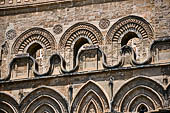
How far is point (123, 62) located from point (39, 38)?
443cm

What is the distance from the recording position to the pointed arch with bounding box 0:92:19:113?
26.0m

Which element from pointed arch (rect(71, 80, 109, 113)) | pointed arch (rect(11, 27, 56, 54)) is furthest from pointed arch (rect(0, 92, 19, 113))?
pointed arch (rect(11, 27, 56, 54))

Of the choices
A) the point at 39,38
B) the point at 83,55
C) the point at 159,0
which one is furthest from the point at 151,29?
the point at 39,38

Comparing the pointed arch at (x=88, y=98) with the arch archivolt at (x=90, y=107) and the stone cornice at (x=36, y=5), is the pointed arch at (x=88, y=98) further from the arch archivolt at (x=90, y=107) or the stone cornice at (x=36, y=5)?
the stone cornice at (x=36, y=5)

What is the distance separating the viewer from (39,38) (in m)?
27.9

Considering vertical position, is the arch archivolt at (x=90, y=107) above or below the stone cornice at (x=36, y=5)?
below

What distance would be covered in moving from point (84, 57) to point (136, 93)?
2.55m

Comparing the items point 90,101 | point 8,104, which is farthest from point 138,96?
point 8,104

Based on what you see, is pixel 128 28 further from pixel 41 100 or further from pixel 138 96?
pixel 41 100

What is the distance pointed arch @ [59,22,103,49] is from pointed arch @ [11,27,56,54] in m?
0.52

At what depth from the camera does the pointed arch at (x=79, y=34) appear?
27188 mm

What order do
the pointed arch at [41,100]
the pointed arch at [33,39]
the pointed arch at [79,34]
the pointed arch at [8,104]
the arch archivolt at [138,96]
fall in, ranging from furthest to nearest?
the pointed arch at [33,39] < the pointed arch at [79,34] < the pointed arch at [8,104] < the pointed arch at [41,100] < the arch archivolt at [138,96]

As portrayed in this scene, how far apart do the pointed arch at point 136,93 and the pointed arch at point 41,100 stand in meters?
2.32

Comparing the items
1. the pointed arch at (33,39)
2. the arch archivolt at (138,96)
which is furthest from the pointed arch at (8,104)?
the arch archivolt at (138,96)
